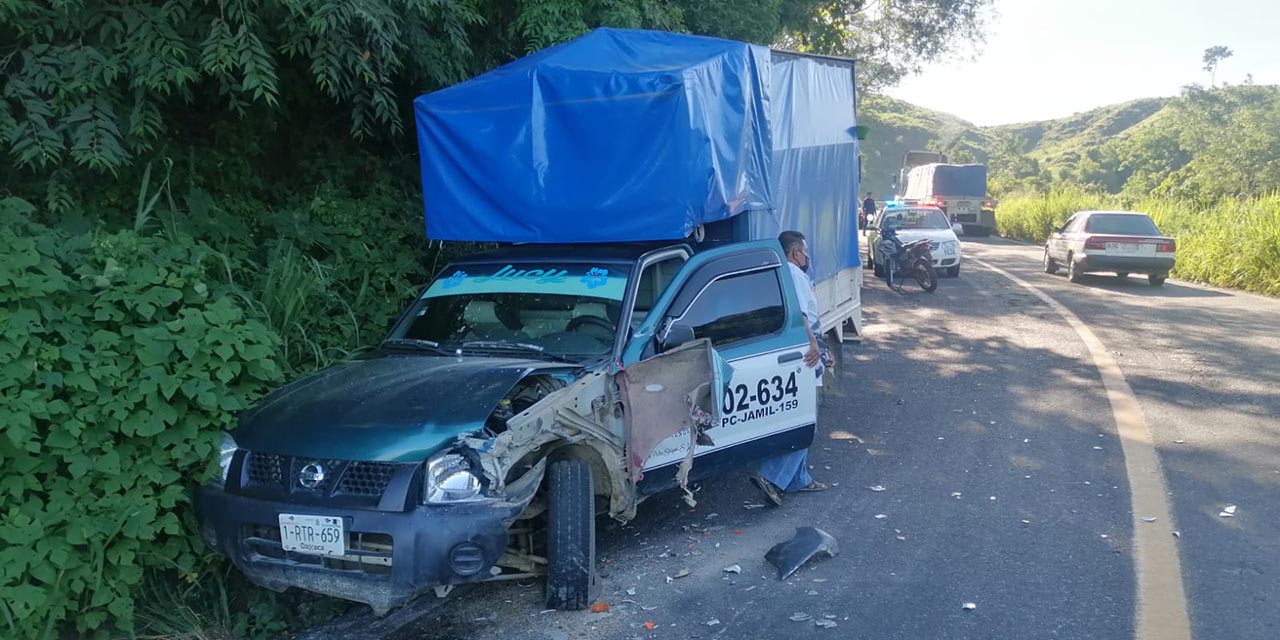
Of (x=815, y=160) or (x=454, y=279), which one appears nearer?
(x=454, y=279)

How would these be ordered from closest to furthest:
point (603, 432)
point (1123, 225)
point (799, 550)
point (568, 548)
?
point (568, 548)
point (603, 432)
point (799, 550)
point (1123, 225)

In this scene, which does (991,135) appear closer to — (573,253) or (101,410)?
(573,253)

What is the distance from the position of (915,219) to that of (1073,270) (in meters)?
3.29

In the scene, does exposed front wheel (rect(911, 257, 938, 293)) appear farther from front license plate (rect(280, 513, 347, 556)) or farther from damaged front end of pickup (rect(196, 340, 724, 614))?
front license plate (rect(280, 513, 347, 556))

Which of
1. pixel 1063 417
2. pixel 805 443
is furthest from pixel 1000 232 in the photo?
pixel 805 443

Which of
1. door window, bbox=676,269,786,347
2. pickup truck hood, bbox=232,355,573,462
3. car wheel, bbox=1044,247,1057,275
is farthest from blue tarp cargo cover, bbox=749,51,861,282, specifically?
car wheel, bbox=1044,247,1057,275

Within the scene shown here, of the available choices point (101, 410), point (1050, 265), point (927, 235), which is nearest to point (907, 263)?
point (927, 235)

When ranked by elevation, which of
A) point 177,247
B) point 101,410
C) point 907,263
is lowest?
point 907,263

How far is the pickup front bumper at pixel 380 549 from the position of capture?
419 cm

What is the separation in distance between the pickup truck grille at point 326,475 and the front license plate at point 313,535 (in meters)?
0.14

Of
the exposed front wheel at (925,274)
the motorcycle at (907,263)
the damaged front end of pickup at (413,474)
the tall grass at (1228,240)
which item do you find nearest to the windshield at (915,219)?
the motorcycle at (907,263)

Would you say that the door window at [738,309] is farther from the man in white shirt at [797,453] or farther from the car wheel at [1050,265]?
the car wheel at [1050,265]

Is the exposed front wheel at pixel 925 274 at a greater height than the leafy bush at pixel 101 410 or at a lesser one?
lesser

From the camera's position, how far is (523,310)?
5.99 m
